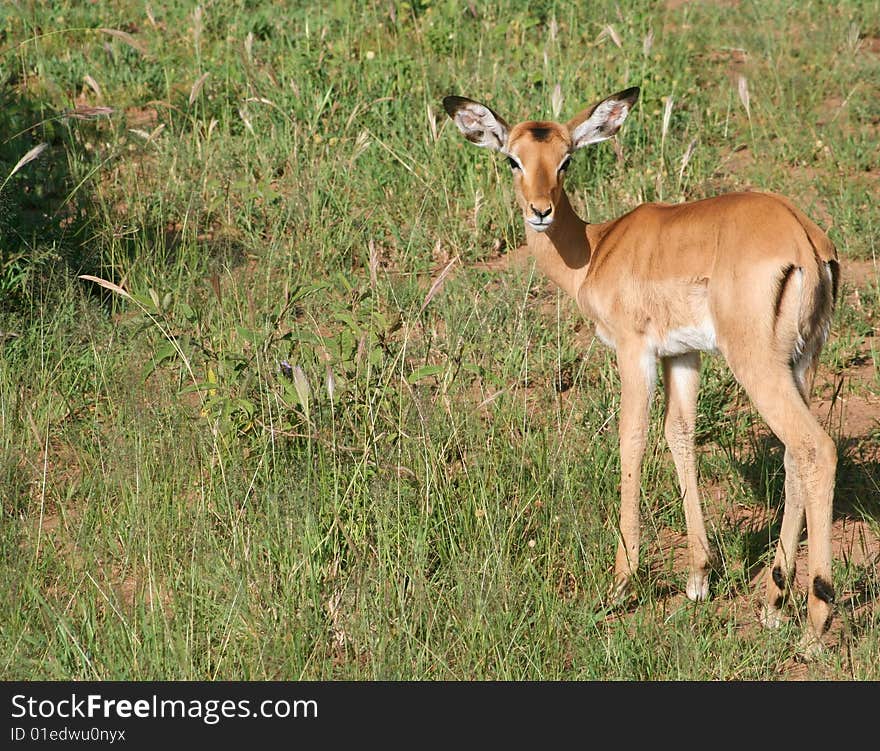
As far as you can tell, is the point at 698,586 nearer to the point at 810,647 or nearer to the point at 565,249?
the point at 810,647

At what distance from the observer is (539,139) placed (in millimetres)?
5305

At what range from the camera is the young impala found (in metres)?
4.39

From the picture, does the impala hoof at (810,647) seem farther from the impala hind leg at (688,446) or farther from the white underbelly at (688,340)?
the white underbelly at (688,340)

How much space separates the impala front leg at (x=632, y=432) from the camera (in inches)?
190

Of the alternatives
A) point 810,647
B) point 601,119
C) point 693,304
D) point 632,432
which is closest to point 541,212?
point 693,304

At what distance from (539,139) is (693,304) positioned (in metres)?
1.05

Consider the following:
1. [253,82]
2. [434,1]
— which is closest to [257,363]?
[253,82]

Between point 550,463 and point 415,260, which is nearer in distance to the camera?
point 550,463

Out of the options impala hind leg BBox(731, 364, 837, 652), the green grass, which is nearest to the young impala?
impala hind leg BBox(731, 364, 837, 652)

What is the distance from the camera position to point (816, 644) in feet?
14.0

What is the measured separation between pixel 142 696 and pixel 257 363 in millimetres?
1598

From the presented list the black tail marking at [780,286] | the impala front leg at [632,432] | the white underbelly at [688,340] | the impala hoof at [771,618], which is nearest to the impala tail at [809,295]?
the black tail marking at [780,286]

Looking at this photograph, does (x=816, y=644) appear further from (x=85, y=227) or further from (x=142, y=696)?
(x=85, y=227)

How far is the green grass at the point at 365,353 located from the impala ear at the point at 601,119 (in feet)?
2.39
